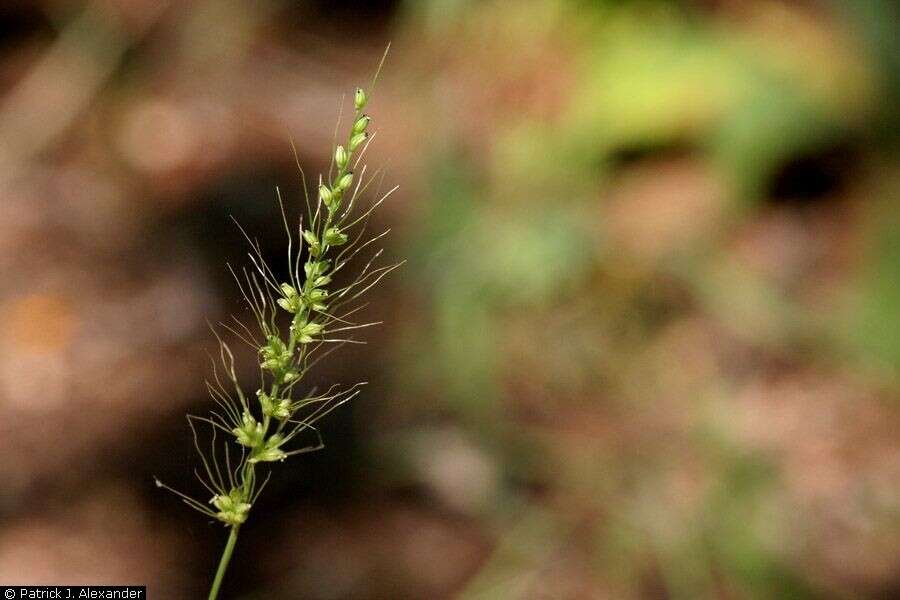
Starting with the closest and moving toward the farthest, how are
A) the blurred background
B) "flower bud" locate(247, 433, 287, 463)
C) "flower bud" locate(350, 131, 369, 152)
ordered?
"flower bud" locate(350, 131, 369, 152), "flower bud" locate(247, 433, 287, 463), the blurred background

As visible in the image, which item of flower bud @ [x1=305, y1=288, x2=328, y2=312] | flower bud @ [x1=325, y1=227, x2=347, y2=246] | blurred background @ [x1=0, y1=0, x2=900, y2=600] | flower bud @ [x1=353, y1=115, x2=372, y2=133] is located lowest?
blurred background @ [x1=0, y1=0, x2=900, y2=600]

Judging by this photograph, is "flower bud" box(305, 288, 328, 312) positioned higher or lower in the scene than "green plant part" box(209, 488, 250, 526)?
higher

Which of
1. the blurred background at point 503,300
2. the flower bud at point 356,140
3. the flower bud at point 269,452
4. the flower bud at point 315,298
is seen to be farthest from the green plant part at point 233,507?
the blurred background at point 503,300

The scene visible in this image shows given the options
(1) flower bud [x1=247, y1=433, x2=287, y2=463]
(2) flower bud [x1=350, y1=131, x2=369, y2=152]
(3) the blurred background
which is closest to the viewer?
(2) flower bud [x1=350, y1=131, x2=369, y2=152]

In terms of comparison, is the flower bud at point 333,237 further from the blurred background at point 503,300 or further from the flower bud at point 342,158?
the blurred background at point 503,300

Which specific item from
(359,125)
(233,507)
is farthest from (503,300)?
(359,125)

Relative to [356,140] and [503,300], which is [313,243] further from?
[503,300]

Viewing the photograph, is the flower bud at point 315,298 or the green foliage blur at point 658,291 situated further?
the green foliage blur at point 658,291

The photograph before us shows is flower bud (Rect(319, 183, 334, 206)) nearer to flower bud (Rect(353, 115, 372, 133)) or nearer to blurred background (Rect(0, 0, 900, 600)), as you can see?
flower bud (Rect(353, 115, 372, 133))

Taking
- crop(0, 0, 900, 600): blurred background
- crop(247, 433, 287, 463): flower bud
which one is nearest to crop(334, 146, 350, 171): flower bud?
crop(247, 433, 287, 463): flower bud

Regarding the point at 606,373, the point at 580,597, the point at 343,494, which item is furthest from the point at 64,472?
the point at 606,373
